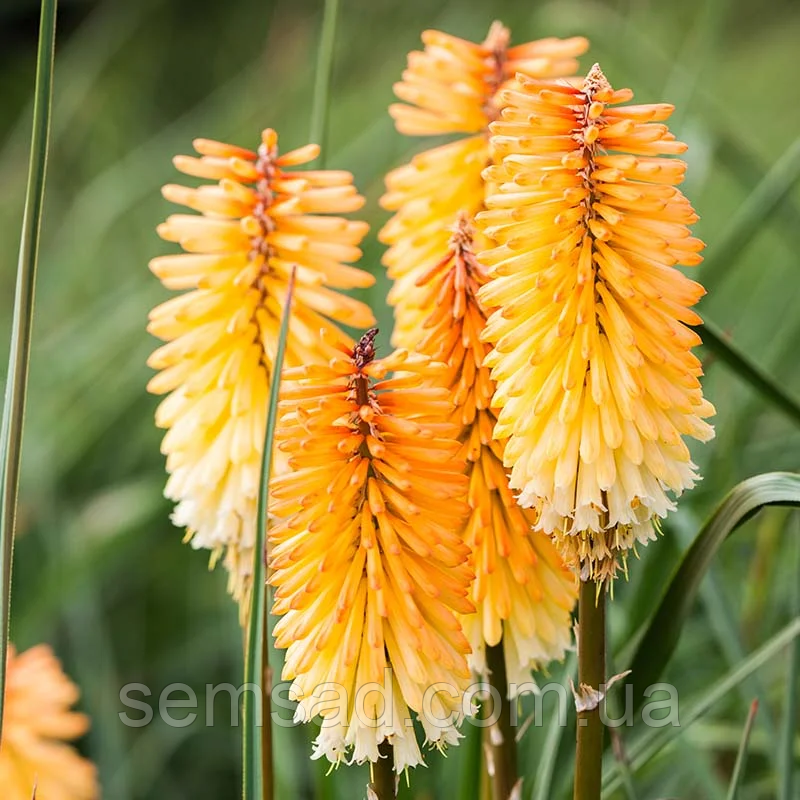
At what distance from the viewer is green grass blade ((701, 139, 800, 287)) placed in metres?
2.29

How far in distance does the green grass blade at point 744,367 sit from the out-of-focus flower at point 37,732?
160cm

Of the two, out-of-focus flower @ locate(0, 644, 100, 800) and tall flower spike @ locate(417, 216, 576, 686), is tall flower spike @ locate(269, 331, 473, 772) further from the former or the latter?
out-of-focus flower @ locate(0, 644, 100, 800)

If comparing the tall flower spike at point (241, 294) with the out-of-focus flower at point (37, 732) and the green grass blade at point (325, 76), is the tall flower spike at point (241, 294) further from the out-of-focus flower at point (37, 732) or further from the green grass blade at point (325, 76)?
the out-of-focus flower at point (37, 732)

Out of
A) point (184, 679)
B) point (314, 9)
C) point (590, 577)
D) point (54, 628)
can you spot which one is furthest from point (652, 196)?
point (314, 9)

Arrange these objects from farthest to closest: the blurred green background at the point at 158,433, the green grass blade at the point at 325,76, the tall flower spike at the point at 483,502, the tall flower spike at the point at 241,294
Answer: the blurred green background at the point at 158,433
the green grass blade at the point at 325,76
the tall flower spike at the point at 241,294
the tall flower spike at the point at 483,502

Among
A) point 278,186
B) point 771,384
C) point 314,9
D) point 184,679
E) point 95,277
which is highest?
point 314,9

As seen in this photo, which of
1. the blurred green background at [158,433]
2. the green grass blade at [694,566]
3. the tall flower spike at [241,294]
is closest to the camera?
the green grass blade at [694,566]

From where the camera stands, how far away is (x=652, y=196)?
129 centimetres

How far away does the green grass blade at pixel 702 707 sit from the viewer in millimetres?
1700

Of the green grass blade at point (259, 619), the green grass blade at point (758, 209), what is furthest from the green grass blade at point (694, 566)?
the green grass blade at point (758, 209)

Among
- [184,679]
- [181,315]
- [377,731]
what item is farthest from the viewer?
[184,679]

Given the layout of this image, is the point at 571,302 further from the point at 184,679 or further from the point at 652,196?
the point at 184,679

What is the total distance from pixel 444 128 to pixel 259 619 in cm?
99

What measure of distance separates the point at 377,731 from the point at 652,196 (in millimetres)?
732
